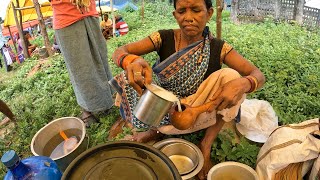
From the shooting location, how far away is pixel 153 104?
1.43 metres

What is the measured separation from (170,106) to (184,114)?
132 millimetres

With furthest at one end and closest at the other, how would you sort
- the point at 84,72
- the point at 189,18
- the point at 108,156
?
the point at 84,72 < the point at 189,18 < the point at 108,156

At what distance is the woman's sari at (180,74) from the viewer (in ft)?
6.64

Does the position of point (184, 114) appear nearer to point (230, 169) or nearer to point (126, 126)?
point (230, 169)

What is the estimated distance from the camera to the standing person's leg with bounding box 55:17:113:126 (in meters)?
2.42

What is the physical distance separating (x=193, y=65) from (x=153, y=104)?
0.75m

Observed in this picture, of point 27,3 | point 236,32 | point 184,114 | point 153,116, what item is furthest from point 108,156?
point 27,3

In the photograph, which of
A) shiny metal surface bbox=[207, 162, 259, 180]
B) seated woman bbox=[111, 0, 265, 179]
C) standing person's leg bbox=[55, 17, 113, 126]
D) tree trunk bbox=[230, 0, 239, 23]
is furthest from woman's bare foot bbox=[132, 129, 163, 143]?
tree trunk bbox=[230, 0, 239, 23]

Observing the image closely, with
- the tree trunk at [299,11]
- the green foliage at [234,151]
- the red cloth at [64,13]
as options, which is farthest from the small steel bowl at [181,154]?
the tree trunk at [299,11]

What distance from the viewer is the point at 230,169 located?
1.93 meters

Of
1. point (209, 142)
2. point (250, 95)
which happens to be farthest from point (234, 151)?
point (250, 95)

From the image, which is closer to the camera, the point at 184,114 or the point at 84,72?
the point at 184,114

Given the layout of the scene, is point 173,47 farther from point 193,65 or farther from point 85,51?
point 85,51

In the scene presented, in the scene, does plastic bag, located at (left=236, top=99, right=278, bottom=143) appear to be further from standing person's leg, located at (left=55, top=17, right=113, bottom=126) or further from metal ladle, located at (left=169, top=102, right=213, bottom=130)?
standing person's leg, located at (left=55, top=17, right=113, bottom=126)
